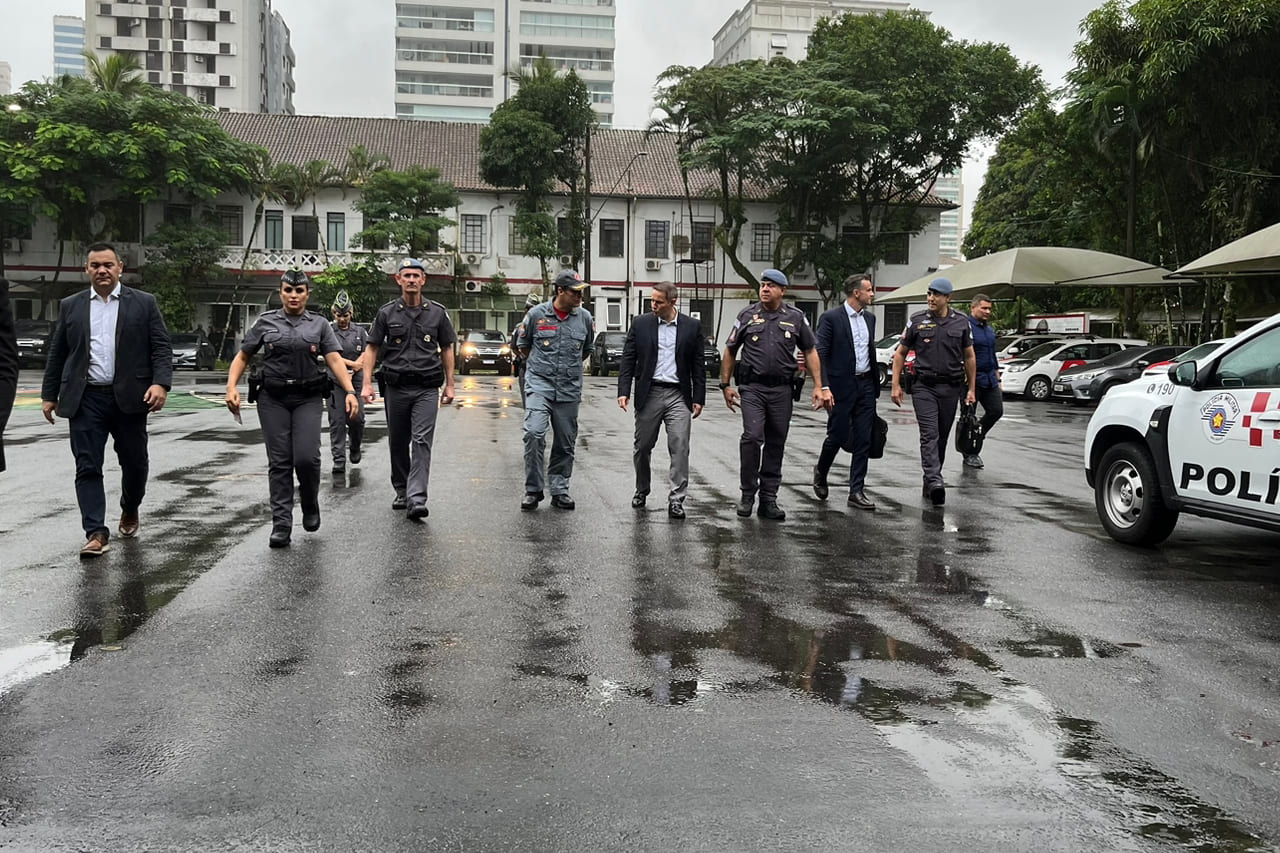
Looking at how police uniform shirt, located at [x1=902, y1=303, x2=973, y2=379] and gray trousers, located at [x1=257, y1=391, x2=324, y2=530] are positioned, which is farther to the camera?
police uniform shirt, located at [x1=902, y1=303, x2=973, y2=379]

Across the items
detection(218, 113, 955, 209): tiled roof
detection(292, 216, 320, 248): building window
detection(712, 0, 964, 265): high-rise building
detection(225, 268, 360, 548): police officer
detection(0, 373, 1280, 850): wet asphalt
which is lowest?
detection(0, 373, 1280, 850): wet asphalt

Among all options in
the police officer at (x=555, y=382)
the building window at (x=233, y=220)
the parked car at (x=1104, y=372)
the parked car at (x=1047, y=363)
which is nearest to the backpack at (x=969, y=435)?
the police officer at (x=555, y=382)

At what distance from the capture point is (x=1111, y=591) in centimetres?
669

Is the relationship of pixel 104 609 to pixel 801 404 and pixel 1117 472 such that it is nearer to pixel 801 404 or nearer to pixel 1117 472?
pixel 1117 472

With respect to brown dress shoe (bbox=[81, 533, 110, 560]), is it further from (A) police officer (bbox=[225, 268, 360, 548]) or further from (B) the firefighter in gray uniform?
(B) the firefighter in gray uniform

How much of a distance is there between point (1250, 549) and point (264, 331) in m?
6.61

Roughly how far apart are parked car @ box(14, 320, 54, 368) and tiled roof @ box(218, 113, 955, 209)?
1447cm

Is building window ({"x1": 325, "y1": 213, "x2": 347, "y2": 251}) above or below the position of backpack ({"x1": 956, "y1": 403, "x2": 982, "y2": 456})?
above

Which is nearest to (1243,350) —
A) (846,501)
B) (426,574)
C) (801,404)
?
(846,501)

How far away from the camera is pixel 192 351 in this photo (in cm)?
4112

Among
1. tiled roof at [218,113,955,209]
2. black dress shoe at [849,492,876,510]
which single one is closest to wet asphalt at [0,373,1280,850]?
black dress shoe at [849,492,876,510]

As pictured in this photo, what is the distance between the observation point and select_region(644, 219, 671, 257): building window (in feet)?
177

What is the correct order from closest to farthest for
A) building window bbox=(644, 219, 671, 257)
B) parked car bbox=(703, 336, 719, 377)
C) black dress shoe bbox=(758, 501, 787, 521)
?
black dress shoe bbox=(758, 501, 787, 521) < parked car bbox=(703, 336, 719, 377) < building window bbox=(644, 219, 671, 257)

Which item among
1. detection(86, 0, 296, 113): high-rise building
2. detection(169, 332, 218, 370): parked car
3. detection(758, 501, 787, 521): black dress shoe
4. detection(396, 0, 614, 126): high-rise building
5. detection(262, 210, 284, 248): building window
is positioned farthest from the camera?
detection(396, 0, 614, 126): high-rise building
